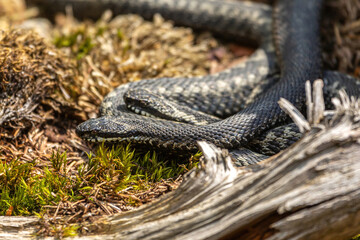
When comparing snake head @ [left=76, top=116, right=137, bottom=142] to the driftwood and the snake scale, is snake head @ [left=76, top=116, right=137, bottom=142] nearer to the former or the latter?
the snake scale

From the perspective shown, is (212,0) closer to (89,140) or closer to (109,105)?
(109,105)

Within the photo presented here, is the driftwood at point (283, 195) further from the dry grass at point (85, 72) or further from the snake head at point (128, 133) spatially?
the snake head at point (128, 133)

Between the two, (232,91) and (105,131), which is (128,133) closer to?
(105,131)

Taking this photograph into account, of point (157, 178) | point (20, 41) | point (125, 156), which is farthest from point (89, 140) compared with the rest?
point (20, 41)

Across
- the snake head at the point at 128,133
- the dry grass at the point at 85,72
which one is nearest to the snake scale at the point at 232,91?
the snake head at the point at 128,133

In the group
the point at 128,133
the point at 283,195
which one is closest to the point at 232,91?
the point at 128,133
